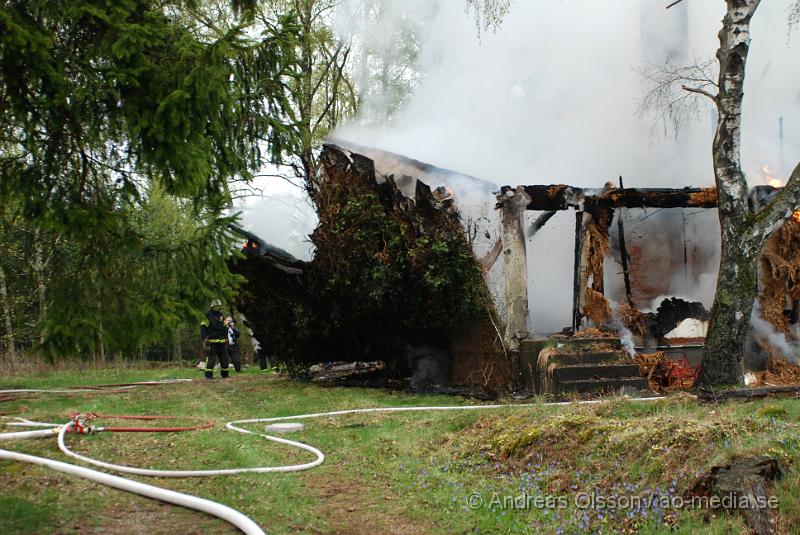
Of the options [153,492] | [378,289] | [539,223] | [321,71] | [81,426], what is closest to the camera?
[153,492]

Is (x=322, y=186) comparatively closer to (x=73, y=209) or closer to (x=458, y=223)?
(x=458, y=223)

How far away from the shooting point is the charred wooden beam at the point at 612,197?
40.8 ft

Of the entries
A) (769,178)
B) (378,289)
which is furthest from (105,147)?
(769,178)

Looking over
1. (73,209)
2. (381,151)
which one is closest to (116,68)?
(73,209)

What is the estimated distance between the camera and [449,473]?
628 centimetres

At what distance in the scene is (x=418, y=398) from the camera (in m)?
11.9

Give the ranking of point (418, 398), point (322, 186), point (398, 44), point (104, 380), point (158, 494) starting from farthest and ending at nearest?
point (398, 44) → point (104, 380) → point (322, 186) → point (418, 398) → point (158, 494)

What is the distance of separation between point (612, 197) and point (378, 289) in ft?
14.7

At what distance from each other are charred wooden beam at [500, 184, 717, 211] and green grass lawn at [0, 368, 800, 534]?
499 centimetres

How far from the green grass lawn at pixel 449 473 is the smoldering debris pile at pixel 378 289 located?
155 inches

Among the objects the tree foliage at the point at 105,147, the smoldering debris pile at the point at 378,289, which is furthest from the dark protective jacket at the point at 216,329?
the tree foliage at the point at 105,147

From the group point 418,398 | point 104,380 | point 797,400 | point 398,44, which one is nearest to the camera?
point 797,400

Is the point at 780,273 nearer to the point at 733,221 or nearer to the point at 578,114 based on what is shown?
the point at 733,221

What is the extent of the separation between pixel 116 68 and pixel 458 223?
7.83 metres
